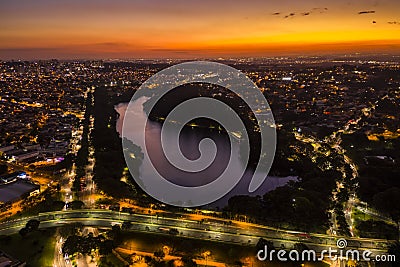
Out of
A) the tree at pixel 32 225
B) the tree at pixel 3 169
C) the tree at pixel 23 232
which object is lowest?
the tree at pixel 23 232

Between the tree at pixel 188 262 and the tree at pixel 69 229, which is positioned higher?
the tree at pixel 69 229

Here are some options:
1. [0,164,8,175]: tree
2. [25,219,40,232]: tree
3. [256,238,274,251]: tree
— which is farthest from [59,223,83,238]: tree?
[0,164,8,175]: tree

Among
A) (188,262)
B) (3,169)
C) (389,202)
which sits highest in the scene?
(3,169)

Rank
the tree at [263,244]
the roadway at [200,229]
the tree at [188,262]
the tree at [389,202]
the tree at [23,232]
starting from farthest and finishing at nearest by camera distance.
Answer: the tree at [389,202] → the tree at [23,232] → the roadway at [200,229] → the tree at [263,244] → the tree at [188,262]

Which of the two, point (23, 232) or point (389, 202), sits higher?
point (389, 202)

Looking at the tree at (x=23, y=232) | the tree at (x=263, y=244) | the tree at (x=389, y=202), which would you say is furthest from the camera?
the tree at (x=389, y=202)

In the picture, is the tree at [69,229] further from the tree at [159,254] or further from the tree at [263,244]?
the tree at [263,244]

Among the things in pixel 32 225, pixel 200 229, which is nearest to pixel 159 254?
pixel 200 229

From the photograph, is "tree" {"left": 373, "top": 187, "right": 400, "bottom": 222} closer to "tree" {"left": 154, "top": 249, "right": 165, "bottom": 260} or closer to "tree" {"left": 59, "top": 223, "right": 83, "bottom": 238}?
"tree" {"left": 154, "top": 249, "right": 165, "bottom": 260}

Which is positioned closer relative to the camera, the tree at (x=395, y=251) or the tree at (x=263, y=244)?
the tree at (x=395, y=251)

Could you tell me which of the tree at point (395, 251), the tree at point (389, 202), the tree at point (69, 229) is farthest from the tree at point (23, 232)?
the tree at point (389, 202)

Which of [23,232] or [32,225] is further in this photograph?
[32,225]

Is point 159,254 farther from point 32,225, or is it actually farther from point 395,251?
point 395,251
